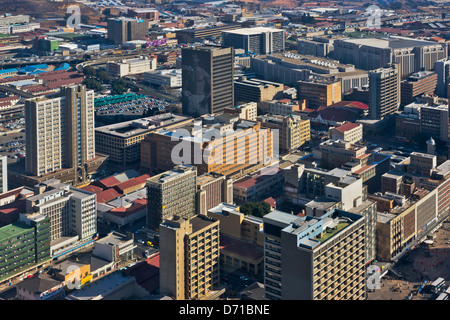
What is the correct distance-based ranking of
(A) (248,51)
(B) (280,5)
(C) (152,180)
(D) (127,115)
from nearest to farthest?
(C) (152,180)
(D) (127,115)
(A) (248,51)
(B) (280,5)

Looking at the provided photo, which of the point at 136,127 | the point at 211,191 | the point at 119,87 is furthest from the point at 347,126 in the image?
the point at 119,87

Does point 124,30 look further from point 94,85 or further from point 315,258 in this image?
point 315,258

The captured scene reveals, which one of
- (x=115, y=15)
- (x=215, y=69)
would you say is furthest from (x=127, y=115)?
(x=115, y=15)

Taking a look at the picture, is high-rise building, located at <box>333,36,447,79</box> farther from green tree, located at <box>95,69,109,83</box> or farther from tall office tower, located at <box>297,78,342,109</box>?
green tree, located at <box>95,69,109,83</box>

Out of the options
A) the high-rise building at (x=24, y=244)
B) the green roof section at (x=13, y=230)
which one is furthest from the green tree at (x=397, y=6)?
the green roof section at (x=13, y=230)

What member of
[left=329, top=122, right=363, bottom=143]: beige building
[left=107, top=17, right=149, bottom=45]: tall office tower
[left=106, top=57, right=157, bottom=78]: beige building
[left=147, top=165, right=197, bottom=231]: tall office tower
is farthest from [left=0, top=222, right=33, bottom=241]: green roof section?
[left=107, top=17, right=149, bottom=45]: tall office tower

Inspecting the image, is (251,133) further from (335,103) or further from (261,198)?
(335,103)
